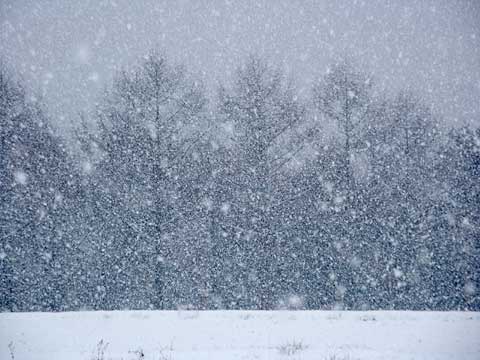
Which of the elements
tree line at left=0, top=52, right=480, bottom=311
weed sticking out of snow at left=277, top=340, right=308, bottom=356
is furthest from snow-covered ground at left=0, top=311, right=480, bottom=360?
tree line at left=0, top=52, right=480, bottom=311

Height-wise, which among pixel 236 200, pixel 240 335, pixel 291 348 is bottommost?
pixel 291 348

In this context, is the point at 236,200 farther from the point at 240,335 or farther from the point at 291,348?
the point at 291,348

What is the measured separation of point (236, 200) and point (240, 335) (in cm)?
911

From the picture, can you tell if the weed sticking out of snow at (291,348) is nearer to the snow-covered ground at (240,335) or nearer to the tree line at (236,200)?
the snow-covered ground at (240,335)

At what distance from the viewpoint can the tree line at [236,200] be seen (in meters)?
17.7

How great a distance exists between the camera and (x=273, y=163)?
1772cm

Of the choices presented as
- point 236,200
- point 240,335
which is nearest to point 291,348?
point 240,335

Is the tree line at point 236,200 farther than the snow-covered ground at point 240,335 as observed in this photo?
Yes

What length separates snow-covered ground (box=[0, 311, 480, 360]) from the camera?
25.2 feet

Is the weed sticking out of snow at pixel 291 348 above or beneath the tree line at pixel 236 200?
beneath

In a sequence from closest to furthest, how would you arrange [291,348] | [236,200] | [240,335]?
1. [291,348]
2. [240,335]
3. [236,200]

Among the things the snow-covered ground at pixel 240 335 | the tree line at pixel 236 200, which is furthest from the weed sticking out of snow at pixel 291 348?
the tree line at pixel 236 200

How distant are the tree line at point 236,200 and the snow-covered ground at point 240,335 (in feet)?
21.0

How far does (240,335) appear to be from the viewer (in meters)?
9.31
